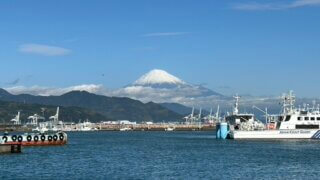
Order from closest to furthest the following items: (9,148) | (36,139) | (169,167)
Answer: (169,167)
(9,148)
(36,139)

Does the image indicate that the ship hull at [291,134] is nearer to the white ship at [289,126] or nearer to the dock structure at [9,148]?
the white ship at [289,126]

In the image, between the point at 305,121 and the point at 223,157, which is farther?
the point at 305,121

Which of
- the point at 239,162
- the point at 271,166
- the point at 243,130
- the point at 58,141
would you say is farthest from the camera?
the point at 243,130

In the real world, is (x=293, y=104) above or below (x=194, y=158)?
above

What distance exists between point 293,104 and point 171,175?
102 m

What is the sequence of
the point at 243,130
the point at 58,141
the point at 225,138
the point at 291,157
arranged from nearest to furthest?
1. the point at 291,157
2. the point at 58,141
3. the point at 243,130
4. the point at 225,138

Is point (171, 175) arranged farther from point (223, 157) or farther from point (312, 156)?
point (312, 156)

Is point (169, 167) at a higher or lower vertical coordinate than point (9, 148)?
lower

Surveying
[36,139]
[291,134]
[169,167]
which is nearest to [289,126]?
[291,134]

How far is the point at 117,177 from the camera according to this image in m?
76.6

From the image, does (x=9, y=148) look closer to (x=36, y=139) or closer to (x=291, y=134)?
(x=36, y=139)

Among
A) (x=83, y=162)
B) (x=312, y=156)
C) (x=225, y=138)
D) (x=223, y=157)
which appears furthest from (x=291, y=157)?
(x=225, y=138)

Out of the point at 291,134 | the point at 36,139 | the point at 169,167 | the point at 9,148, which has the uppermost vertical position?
the point at 291,134

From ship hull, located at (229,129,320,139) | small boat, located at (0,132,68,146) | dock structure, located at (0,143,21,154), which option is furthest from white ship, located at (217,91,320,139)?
dock structure, located at (0,143,21,154)
